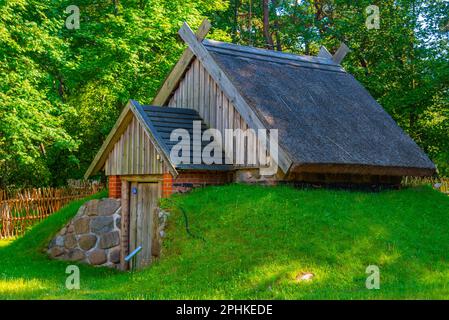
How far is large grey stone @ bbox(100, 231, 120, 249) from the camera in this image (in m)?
15.3

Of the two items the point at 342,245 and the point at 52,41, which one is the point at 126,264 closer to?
the point at 342,245

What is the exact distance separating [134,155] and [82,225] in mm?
2559

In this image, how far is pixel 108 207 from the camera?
15.6 meters

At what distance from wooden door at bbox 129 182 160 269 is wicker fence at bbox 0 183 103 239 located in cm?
804

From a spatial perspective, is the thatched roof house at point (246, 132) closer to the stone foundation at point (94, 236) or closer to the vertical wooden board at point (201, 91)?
the vertical wooden board at point (201, 91)

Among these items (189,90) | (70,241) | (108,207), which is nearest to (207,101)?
(189,90)

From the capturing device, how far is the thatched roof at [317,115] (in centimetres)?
1386

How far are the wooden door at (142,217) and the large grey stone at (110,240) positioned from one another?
0.39 m

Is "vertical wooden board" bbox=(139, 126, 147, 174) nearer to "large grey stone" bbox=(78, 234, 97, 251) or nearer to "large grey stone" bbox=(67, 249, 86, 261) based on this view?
"large grey stone" bbox=(78, 234, 97, 251)

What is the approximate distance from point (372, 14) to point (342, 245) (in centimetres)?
1815

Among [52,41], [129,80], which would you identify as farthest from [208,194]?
[129,80]

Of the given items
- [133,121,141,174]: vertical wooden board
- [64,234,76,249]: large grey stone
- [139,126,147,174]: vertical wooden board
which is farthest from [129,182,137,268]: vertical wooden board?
[64,234,76,249]: large grey stone

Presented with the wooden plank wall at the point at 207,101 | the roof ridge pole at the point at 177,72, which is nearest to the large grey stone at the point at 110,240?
the wooden plank wall at the point at 207,101

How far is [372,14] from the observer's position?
88.3 ft
